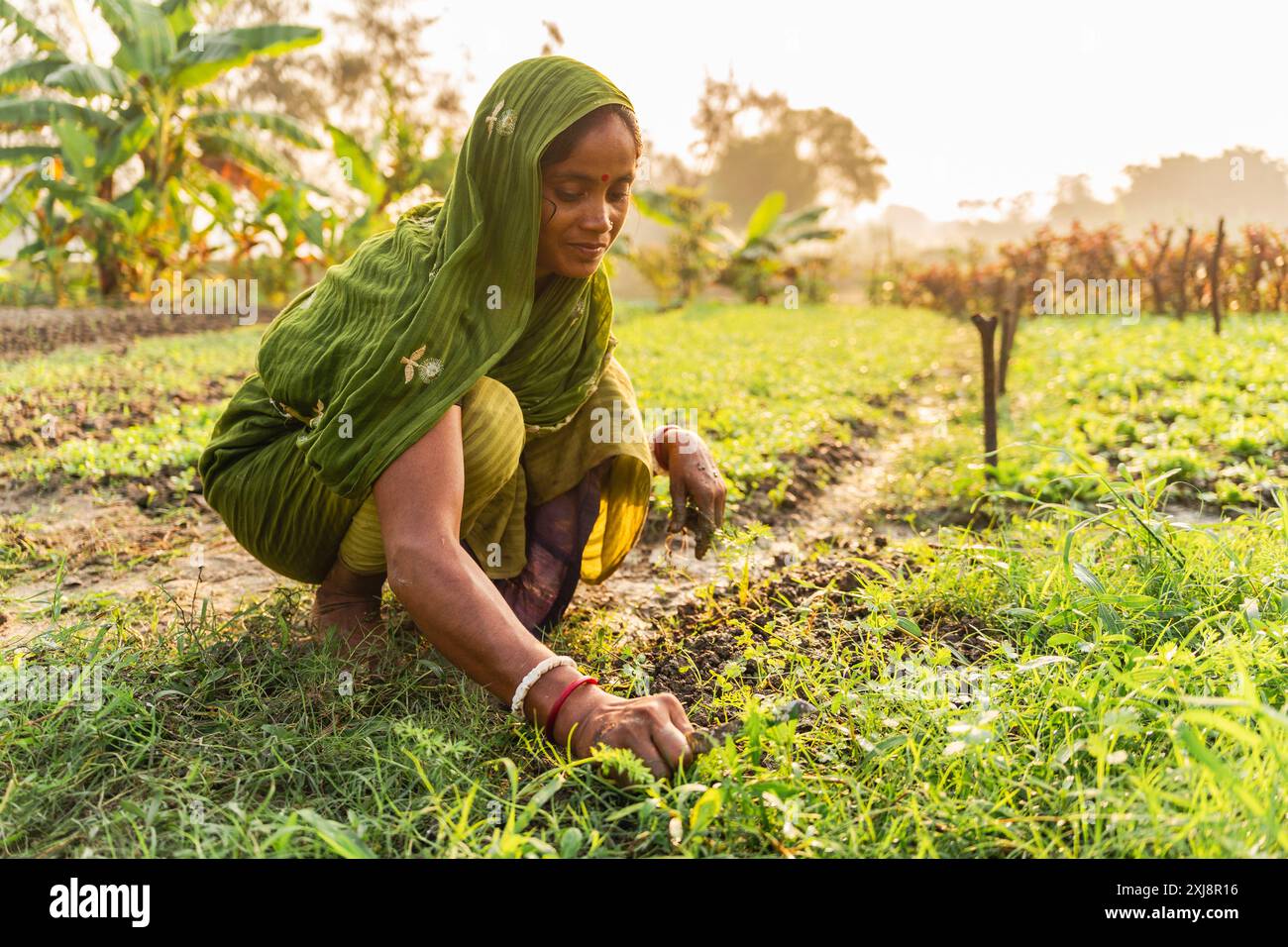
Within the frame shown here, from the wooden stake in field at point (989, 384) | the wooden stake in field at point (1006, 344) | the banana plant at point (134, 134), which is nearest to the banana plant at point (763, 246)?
the banana plant at point (134, 134)

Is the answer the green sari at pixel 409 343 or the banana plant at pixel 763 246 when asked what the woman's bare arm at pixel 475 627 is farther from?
the banana plant at pixel 763 246

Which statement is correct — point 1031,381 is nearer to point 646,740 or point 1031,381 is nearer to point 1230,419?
point 1230,419

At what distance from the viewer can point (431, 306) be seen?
1.85 meters

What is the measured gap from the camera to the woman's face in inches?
73.6

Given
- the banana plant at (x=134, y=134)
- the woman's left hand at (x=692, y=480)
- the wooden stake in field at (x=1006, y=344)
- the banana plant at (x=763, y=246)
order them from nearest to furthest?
the woman's left hand at (x=692, y=480)
the wooden stake in field at (x=1006, y=344)
the banana plant at (x=134, y=134)
the banana plant at (x=763, y=246)

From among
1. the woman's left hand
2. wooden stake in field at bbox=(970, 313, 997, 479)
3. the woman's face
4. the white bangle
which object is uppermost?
the woman's face

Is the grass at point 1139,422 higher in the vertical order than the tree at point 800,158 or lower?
lower

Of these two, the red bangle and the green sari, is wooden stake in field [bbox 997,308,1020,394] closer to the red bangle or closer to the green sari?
the green sari

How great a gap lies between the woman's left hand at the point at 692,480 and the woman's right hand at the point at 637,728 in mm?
830

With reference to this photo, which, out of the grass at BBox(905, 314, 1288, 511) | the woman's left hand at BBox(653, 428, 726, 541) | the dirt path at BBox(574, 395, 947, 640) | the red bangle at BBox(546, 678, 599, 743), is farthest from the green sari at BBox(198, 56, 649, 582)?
the grass at BBox(905, 314, 1288, 511)

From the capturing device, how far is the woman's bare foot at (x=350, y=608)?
2191 millimetres

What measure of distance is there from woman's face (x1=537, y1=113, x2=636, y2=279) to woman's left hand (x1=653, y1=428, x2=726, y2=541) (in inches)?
24.9

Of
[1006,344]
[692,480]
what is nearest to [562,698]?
[692,480]
